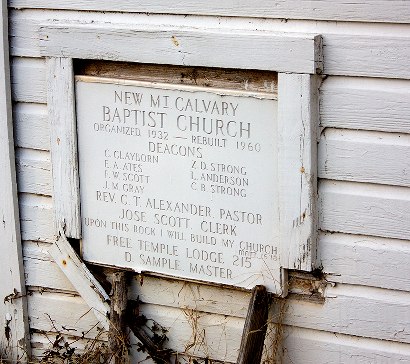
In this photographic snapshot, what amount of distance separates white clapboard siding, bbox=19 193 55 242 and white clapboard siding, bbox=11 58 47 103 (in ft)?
1.78

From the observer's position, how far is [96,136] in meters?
5.12

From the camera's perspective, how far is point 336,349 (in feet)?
15.9

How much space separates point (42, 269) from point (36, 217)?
0.96 feet

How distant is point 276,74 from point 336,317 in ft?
3.83

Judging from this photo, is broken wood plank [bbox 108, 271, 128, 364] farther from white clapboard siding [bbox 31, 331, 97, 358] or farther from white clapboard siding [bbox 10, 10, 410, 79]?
white clapboard siding [bbox 10, 10, 410, 79]

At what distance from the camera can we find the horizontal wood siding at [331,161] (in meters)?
4.44

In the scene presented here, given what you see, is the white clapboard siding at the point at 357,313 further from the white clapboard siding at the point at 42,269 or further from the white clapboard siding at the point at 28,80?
the white clapboard siding at the point at 28,80

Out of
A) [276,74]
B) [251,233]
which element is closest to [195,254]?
[251,233]

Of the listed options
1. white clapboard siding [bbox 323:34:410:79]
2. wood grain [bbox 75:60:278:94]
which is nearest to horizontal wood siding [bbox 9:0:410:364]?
white clapboard siding [bbox 323:34:410:79]

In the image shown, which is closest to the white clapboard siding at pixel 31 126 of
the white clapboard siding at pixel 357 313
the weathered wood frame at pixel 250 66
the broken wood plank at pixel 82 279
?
the weathered wood frame at pixel 250 66

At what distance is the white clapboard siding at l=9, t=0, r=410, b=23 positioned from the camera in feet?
14.3

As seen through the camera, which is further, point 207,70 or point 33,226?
point 33,226

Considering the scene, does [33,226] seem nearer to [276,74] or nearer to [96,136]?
[96,136]

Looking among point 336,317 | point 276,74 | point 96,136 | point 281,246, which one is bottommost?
point 336,317
